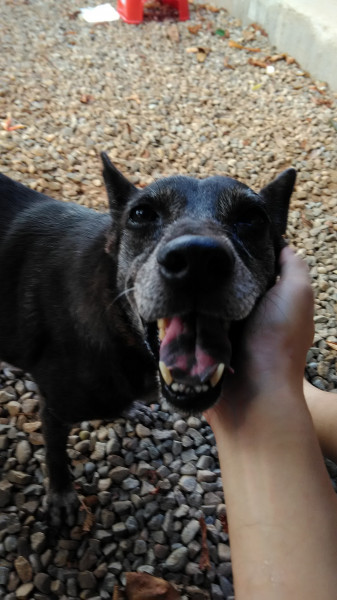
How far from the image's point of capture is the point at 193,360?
1.58 metres

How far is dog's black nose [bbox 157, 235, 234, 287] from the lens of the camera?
1402 millimetres

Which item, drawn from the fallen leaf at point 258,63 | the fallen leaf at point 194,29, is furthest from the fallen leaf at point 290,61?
the fallen leaf at point 194,29

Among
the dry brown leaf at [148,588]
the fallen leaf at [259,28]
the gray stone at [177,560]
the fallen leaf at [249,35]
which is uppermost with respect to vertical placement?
the fallen leaf at [259,28]

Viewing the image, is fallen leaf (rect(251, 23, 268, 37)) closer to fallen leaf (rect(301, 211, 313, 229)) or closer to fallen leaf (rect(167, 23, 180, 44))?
fallen leaf (rect(167, 23, 180, 44))

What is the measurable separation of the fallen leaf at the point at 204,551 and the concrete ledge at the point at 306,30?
4.60 meters

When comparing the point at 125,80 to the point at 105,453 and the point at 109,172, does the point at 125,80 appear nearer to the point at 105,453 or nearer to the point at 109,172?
the point at 109,172

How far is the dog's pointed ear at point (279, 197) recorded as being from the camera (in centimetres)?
211

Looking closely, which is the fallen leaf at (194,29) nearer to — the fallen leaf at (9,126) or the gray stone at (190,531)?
the fallen leaf at (9,126)

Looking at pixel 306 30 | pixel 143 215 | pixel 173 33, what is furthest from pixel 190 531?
pixel 173 33

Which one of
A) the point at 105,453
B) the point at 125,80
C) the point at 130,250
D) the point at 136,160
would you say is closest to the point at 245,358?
the point at 130,250

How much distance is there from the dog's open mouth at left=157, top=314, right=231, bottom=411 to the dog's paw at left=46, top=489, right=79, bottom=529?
986 millimetres

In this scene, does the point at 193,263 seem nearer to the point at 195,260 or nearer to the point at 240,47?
the point at 195,260

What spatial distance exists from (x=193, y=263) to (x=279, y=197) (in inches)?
34.9

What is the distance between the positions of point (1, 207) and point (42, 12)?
4.86 metres
